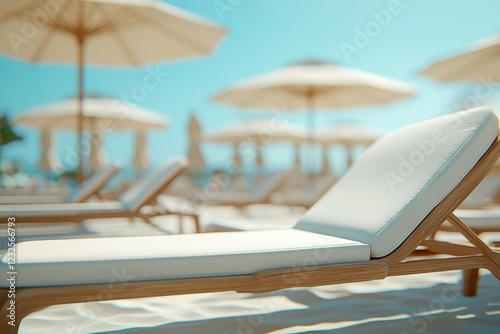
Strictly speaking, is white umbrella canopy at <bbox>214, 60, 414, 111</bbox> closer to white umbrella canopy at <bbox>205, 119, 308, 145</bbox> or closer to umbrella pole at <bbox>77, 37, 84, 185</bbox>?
umbrella pole at <bbox>77, 37, 84, 185</bbox>

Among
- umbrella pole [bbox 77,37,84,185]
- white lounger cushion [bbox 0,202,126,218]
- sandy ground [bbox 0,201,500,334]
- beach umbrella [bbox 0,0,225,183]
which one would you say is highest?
beach umbrella [bbox 0,0,225,183]

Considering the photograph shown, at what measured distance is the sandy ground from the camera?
2164 mm

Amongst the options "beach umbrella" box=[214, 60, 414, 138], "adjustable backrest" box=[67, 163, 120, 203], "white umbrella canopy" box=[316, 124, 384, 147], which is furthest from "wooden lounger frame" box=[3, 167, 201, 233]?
"white umbrella canopy" box=[316, 124, 384, 147]

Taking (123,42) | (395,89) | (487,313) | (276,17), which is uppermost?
(276,17)

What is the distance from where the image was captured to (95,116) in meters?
9.24

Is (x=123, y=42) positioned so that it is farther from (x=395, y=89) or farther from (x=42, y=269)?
(x=42, y=269)

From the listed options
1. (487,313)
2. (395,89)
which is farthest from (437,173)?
(395,89)

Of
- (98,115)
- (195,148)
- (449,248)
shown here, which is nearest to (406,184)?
(449,248)

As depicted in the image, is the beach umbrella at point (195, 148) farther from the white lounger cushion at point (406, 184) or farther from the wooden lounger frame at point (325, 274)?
the wooden lounger frame at point (325, 274)

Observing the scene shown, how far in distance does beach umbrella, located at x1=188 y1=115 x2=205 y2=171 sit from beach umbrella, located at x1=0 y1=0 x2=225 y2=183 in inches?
317

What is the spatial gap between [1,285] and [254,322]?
116 centimetres

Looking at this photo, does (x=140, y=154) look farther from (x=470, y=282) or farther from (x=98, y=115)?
(x=470, y=282)

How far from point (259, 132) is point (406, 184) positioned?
1065 centimetres

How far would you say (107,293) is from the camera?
1.53m
